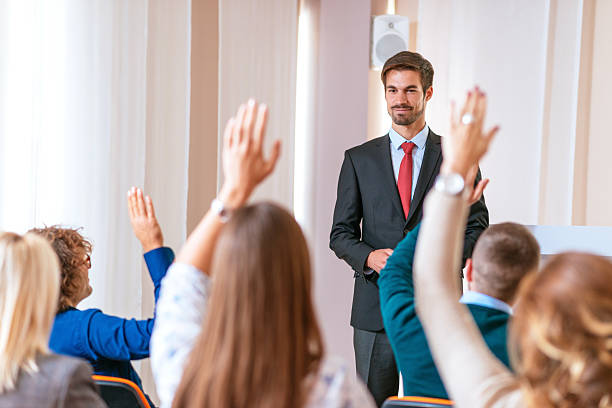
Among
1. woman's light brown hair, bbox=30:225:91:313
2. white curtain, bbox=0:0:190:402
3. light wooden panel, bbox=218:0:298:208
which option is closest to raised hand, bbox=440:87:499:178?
woman's light brown hair, bbox=30:225:91:313

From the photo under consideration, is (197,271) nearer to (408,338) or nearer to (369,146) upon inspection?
(408,338)

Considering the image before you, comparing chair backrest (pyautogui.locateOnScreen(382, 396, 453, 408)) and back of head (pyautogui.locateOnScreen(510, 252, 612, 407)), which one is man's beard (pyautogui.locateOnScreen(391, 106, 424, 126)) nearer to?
chair backrest (pyautogui.locateOnScreen(382, 396, 453, 408))

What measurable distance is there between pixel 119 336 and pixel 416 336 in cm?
85

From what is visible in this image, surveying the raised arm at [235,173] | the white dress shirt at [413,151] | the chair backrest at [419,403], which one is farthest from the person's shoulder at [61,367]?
the white dress shirt at [413,151]

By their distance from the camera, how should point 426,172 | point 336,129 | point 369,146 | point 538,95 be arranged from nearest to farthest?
point 426,172
point 369,146
point 538,95
point 336,129

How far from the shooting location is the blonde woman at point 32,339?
4.12 ft

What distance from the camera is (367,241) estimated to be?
3.06 m

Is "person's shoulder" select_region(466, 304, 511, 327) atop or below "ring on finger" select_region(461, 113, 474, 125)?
below

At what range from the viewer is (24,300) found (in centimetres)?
134

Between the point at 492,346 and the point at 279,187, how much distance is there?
Result: 3015 millimetres

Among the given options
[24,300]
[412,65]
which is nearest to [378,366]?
[412,65]

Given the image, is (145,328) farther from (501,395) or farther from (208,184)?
(208,184)

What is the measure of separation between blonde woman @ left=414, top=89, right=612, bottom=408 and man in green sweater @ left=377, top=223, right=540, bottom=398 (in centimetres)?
31

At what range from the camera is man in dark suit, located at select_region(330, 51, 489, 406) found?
2906 mm
